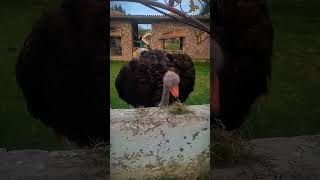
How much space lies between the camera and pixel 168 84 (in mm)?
4488

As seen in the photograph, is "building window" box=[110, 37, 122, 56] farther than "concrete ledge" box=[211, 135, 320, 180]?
No

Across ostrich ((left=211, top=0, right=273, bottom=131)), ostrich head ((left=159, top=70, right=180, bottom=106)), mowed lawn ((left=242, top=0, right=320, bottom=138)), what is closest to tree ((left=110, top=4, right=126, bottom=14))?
ostrich head ((left=159, top=70, right=180, bottom=106))

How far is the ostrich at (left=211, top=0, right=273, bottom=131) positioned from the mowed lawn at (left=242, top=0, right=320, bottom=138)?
0.15 metres

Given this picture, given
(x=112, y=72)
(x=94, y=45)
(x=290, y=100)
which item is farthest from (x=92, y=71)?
(x=290, y=100)

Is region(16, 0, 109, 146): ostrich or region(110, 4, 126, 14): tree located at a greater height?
region(110, 4, 126, 14): tree

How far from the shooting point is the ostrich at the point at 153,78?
4.44 m

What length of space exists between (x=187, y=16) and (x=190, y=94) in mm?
632

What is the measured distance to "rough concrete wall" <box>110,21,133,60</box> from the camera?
14.4 ft

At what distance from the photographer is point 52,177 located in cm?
532

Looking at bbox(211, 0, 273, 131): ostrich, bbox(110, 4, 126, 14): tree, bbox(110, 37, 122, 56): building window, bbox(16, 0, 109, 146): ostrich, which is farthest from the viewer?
bbox(211, 0, 273, 131): ostrich

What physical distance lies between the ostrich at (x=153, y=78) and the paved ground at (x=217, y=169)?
1.20 metres

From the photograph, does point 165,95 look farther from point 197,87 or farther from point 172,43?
point 172,43

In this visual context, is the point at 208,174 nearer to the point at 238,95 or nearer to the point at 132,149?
the point at 132,149

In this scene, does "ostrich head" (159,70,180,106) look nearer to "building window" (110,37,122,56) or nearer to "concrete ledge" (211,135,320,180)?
"building window" (110,37,122,56)
